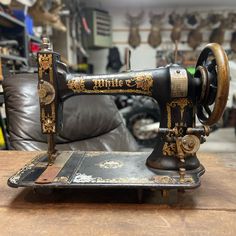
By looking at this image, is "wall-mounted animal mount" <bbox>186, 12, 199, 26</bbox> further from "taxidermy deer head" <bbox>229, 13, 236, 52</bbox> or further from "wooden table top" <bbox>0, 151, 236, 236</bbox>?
"wooden table top" <bbox>0, 151, 236, 236</bbox>

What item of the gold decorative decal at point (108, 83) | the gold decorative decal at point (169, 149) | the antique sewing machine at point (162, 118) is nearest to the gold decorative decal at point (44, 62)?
the antique sewing machine at point (162, 118)

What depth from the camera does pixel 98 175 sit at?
657 millimetres

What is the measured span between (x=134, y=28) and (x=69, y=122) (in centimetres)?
386

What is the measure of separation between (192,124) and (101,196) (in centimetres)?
27

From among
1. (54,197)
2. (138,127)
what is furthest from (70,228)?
(138,127)

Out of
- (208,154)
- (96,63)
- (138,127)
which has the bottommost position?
(138,127)

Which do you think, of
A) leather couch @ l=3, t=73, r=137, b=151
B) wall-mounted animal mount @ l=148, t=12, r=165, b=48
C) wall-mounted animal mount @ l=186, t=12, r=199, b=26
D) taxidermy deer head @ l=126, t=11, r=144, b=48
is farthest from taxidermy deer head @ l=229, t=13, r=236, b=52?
leather couch @ l=3, t=73, r=137, b=151

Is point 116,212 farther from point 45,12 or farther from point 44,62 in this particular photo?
point 45,12

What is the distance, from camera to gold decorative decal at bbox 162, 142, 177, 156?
2.21ft

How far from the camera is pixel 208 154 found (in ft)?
3.32

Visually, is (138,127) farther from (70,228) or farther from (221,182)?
(70,228)

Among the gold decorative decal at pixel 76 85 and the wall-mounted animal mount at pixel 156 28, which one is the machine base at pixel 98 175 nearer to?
the gold decorative decal at pixel 76 85

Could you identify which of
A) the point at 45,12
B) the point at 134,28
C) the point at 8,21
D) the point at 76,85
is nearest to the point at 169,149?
the point at 76,85

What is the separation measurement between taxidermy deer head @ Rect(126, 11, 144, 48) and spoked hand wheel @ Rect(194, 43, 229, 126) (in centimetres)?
438
